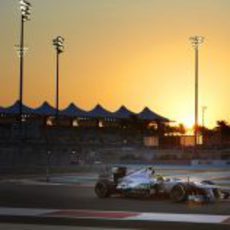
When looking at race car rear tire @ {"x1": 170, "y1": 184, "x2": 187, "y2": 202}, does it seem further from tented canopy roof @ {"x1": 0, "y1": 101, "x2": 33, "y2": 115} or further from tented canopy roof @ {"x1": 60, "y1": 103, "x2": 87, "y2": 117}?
tented canopy roof @ {"x1": 60, "y1": 103, "x2": 87, "y2": 117}

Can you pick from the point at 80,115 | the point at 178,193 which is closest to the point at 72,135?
the point at 80,115

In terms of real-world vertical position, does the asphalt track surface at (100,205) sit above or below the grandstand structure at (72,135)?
below

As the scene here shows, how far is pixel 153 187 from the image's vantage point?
27141 mm

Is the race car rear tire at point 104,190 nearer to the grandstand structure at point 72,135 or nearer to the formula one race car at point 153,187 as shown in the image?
the formula one race car at point 153,187

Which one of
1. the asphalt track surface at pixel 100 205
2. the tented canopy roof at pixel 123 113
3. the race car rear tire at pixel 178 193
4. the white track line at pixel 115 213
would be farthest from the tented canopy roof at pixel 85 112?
the white track line at pixel 115 213

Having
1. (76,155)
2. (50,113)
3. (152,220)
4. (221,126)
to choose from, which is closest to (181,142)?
(50,113)

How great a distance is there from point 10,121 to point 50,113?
23.8 feet

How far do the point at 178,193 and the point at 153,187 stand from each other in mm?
1408

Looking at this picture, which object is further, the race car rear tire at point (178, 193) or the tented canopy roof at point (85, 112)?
the tented canopy roof at point (85, 112)

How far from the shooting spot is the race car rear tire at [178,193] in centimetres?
2575

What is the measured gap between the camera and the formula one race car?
25797 millimetres

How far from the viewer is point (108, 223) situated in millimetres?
18734

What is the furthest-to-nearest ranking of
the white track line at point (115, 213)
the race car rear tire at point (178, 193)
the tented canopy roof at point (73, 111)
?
the tented canopy roof at point (73, 111)
the race car rear tire at point (178, 193)
the white track line at point (115, 213)

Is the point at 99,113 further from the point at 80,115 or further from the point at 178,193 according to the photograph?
the point at 178,193
